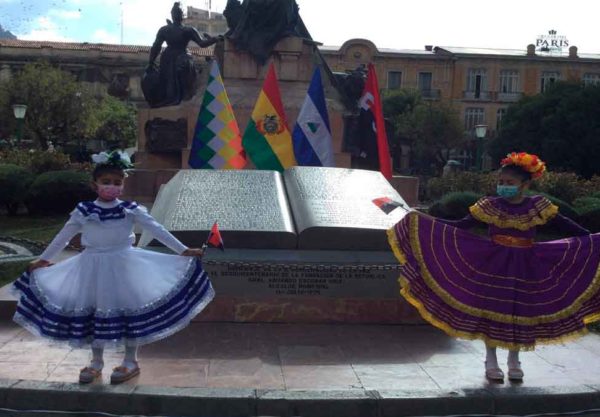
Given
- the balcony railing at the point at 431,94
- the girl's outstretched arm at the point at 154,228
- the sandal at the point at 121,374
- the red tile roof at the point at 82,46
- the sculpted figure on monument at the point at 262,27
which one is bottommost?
the sandal at the point at 121,374

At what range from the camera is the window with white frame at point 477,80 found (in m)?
63.2

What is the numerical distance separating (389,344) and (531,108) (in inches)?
1614

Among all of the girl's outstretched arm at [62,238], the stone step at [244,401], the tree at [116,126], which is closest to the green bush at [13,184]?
the girl's outstretched arm at [62,238]

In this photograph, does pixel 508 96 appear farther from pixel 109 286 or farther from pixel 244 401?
pixel 244 401

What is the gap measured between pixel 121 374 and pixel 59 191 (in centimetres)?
1249

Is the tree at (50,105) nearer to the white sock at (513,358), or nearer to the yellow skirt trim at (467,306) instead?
the yellow skirt trim at (467,306)

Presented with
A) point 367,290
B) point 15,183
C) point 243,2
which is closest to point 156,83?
point 243,2

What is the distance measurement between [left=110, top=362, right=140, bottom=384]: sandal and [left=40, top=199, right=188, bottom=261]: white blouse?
84cm

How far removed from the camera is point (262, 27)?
17.3m

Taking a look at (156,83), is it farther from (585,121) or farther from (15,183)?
(585,121)

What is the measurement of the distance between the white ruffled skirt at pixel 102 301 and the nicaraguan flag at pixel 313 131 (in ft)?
29.3

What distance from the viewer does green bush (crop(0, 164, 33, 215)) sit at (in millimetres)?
17422

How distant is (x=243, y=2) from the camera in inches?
698

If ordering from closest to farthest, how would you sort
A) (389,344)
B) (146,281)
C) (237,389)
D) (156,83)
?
(237,389)
(146,281)
(389,344)
(156,83)
